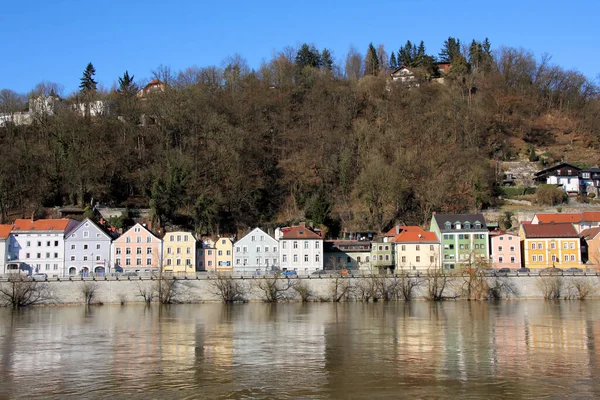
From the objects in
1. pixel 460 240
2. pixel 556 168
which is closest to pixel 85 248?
pixel 460 240

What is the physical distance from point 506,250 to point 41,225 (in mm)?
45017

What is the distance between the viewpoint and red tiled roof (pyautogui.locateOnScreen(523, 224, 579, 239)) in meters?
66.1

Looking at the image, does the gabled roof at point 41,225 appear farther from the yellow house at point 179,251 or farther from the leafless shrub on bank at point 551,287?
the leafless shrub on bank at point 551,287

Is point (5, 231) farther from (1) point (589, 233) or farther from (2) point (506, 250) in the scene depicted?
(1) point (589, 233)

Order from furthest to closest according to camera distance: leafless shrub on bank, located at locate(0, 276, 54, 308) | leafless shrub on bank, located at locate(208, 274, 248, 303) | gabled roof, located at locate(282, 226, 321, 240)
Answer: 1. gabled roof, located at locate(282, 226, 321, 240)
2. leafless shrub on bank, located at locate(208, 274, 248, 303)
3. leafless shrub on bank, located at locate(0, 276, 54, 308)

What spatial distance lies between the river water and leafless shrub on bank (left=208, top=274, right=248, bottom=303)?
279 inches

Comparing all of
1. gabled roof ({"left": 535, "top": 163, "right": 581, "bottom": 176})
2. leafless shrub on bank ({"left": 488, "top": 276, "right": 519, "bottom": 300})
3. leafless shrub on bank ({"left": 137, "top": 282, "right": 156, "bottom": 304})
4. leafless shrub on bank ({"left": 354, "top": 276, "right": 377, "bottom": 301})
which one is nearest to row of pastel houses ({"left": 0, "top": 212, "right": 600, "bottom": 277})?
leafless shrub on bank ({"left": 354, "top": 276, "right": 377, "bottom": 301})

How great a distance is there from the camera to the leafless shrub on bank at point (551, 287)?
55438 mm

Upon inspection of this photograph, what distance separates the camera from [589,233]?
6744cm

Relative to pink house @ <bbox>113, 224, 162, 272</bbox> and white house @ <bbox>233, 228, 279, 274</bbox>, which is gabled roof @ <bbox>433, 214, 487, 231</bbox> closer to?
white house @ <bbox>233, 228, 279, 274</bbox>

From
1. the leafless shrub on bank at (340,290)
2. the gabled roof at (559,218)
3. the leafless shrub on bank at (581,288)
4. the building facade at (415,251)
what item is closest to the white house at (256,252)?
the leafless shrub on bank at (340,290)

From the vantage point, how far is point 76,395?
22.1m

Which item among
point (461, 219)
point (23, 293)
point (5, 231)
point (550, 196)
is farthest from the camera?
point (550, 196)

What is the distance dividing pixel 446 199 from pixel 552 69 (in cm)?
3712
